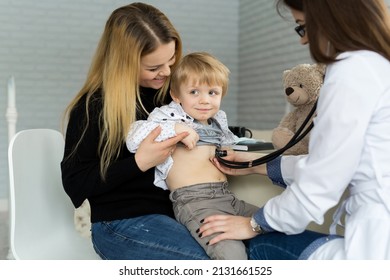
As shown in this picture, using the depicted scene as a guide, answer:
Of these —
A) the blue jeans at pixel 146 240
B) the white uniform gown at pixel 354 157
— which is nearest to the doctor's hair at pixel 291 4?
the white uniform gown at pixel 354 157

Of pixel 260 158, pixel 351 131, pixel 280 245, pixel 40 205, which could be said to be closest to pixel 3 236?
pixel 40 205

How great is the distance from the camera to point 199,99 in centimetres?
149

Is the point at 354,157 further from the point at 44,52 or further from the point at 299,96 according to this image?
the point at 44,52

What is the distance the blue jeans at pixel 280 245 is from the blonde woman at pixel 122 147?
236 mm

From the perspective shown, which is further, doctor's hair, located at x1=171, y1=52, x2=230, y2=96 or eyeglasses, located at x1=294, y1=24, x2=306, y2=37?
doctor's hair, located at x1=171, y1=52, x2=230, y2=96

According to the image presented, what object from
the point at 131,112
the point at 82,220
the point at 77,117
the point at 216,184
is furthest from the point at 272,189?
the point at 82,220

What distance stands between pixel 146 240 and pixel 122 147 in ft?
0.92

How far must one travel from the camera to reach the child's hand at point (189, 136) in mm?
1403

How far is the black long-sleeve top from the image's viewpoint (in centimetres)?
A: 146

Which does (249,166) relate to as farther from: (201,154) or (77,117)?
(77,117)

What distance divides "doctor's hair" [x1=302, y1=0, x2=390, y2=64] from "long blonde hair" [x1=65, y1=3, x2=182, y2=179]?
61 cm

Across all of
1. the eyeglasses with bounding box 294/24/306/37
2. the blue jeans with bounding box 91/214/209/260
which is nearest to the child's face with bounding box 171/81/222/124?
the blue jeans with bounding box 91/214/209/260

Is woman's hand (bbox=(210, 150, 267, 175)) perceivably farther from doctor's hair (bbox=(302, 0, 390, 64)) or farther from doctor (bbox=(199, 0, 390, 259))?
doctor's hair (bbox=(302, 0, 390, 64))

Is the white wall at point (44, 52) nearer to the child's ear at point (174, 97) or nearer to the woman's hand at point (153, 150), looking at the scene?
the child's ear at point (174, 97)
